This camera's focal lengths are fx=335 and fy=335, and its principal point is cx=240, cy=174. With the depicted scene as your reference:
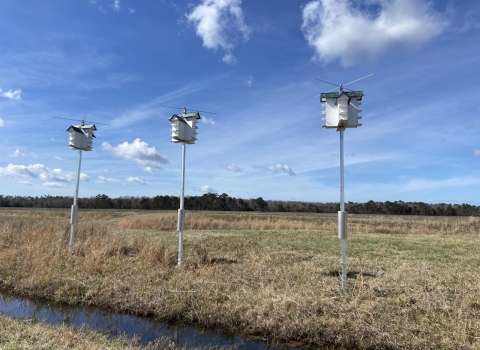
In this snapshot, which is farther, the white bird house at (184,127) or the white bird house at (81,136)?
the white bird house at (81,136)

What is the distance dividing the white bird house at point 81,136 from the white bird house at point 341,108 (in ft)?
24.6

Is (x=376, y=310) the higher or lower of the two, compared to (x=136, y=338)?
higher

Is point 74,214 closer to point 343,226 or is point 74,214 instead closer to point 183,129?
point 183,129

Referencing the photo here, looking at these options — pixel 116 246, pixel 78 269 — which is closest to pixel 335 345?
pixel 78 269

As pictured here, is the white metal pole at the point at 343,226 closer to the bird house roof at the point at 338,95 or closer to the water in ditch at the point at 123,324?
the bird house roof at the point at 338,95

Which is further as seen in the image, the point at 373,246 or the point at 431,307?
the point at 373,246

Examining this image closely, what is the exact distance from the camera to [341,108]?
22.0ft

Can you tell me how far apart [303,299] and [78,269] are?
574cm

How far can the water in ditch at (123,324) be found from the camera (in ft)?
17.2

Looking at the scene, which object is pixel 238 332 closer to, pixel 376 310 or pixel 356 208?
pixel 376 310

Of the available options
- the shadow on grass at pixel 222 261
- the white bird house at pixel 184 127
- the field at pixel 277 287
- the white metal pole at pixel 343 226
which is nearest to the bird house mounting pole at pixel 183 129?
the white bird house at pixel 184 127

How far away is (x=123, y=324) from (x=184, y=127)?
16.1 feet

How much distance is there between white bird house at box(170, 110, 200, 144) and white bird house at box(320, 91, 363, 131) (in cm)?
353

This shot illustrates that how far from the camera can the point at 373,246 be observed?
41.9ft
